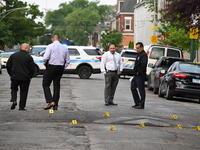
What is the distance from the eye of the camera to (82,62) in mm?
33656

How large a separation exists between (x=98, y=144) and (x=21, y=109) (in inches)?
216

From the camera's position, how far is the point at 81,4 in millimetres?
153250

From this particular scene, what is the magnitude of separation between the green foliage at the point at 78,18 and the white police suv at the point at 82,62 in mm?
105091

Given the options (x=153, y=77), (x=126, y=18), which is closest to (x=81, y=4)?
(x=126, y=18)

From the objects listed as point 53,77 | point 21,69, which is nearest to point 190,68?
point 53,77

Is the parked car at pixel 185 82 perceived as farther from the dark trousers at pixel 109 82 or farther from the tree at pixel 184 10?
the tree at pixel 184 10

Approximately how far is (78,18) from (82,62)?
10616cm

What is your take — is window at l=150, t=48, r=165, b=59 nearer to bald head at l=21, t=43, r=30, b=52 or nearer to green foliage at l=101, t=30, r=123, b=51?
bald head at l=21, t=43, r=30, b=52

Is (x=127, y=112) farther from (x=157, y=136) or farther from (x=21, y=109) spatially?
(x=157, y=136)

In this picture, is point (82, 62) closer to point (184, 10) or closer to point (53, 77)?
point (184, 10)

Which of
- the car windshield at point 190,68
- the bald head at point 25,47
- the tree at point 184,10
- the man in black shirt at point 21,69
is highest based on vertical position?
the tree at point 184,10

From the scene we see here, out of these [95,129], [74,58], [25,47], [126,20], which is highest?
[126,20]

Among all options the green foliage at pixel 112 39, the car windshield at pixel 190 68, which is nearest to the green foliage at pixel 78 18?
the green foliage at pixel 112 39

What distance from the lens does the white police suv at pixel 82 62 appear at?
33.5m
